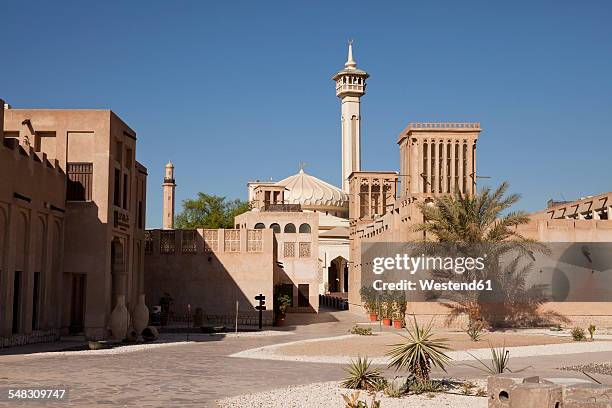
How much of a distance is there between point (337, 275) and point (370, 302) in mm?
40658

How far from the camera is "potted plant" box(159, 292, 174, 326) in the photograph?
122ft

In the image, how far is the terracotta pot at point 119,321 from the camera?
28.5 meters

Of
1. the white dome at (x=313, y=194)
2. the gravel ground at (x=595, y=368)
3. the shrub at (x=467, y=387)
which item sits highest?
the white dome at (x=313, y=194)

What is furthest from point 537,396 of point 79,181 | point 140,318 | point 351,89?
point 351,89

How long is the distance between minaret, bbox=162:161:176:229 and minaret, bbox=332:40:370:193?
72.6 feet

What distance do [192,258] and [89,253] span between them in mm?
11856

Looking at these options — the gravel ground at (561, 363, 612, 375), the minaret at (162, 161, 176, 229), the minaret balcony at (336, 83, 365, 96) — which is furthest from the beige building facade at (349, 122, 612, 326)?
the minaret at (162, 161, 176, 229)

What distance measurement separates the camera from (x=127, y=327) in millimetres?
29078

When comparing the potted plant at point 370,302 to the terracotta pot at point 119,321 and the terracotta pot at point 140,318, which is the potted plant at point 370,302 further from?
the terracotta pot at point 119,321

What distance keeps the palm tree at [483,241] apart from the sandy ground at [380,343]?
3.13 m

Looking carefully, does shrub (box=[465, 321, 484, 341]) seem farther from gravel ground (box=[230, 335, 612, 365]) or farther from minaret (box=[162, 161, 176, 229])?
minaret (box=[162, 161, 176, 229])

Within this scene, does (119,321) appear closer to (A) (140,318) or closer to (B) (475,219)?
(A) (140,318)

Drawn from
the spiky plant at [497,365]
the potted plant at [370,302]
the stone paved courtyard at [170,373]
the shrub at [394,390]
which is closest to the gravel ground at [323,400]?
the shrub at [394,390]

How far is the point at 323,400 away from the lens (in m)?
14.7
